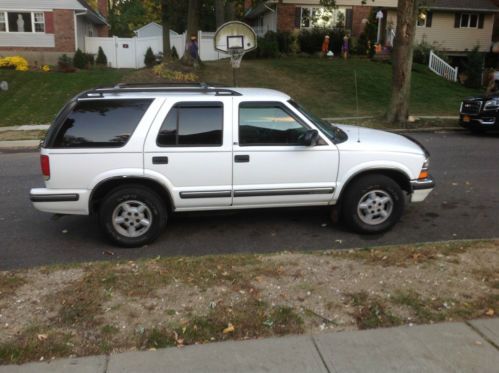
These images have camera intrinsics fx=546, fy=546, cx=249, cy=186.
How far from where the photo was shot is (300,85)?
24594 millimetres

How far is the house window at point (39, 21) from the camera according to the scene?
31694 mm

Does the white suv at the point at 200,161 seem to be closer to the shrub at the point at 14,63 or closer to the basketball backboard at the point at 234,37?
the basketball backboard at the point at 234,37

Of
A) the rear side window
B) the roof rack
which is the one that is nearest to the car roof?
the roof rack

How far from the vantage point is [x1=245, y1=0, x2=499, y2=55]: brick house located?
3384cm

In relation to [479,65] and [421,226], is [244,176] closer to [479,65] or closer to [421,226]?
[421,226]

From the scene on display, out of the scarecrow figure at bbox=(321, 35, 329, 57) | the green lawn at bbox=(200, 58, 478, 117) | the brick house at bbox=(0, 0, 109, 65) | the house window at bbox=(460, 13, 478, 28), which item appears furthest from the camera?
the house window at bbox=(460, 13, 478, 28)

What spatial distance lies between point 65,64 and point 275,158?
26.6 m

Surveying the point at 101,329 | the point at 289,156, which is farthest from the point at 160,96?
the point at 101,329

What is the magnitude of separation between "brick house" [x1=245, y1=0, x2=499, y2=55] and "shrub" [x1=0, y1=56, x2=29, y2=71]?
14857 millimetres

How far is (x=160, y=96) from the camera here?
19.2ft

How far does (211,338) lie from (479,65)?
30.9m

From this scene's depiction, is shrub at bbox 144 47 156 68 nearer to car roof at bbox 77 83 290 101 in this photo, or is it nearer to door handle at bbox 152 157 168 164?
car roof at bbox 77 83 290 101

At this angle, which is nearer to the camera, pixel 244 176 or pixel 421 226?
pixel 244 176

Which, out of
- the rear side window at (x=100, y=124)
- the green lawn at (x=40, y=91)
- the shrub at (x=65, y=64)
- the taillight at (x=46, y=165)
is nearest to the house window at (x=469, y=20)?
the green lawn at (x=40, y=91)
